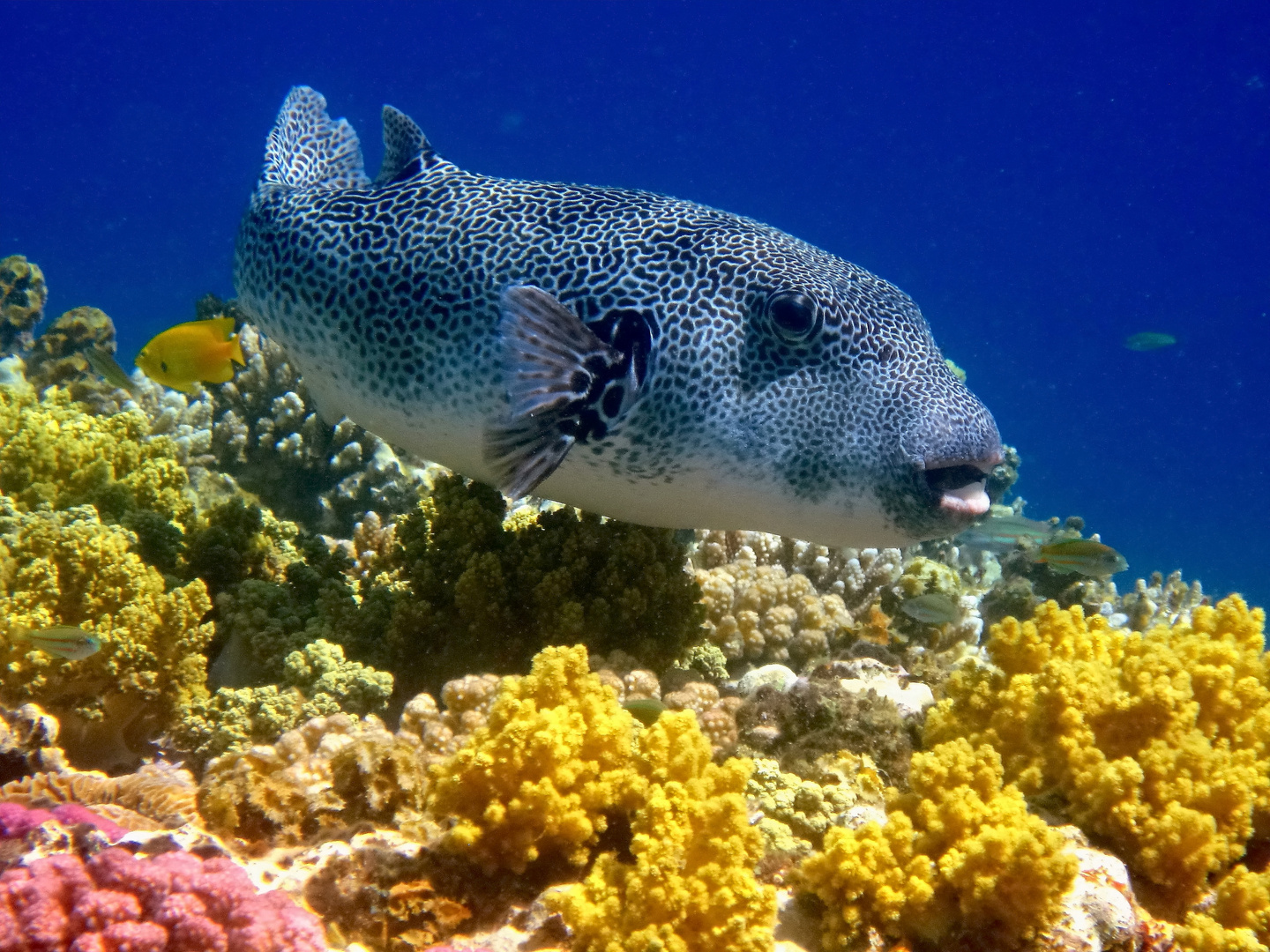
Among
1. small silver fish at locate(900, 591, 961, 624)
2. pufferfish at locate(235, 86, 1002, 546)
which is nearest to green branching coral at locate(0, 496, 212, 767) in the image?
pufferfish at locate(235, 86, 1002, 546)

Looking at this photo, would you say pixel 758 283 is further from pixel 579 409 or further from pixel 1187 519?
pixel 1187 519

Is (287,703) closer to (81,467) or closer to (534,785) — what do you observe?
(534,785)

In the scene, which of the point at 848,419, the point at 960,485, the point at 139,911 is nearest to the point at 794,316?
the point at 848,419

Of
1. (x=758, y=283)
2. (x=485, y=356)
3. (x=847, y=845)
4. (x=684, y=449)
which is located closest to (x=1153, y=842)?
(x=847, y=845)

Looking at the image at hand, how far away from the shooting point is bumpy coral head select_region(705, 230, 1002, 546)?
3465 millimetres

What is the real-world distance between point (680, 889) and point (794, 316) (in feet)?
7.79

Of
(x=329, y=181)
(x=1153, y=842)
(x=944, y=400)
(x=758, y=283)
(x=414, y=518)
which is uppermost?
(x=329, y=181)

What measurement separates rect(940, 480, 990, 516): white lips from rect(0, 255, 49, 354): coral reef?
43.9ft

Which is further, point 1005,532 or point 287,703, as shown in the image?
point 1005,532

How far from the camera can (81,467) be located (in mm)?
5238

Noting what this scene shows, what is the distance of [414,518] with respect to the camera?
4629 millimetres

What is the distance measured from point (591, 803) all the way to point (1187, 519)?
131 m

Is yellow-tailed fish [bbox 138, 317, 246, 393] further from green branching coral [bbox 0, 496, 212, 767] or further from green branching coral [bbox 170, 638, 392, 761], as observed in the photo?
green branching coral [bbox 170, 638, 392, 761]

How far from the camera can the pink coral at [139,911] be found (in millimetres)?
1896
